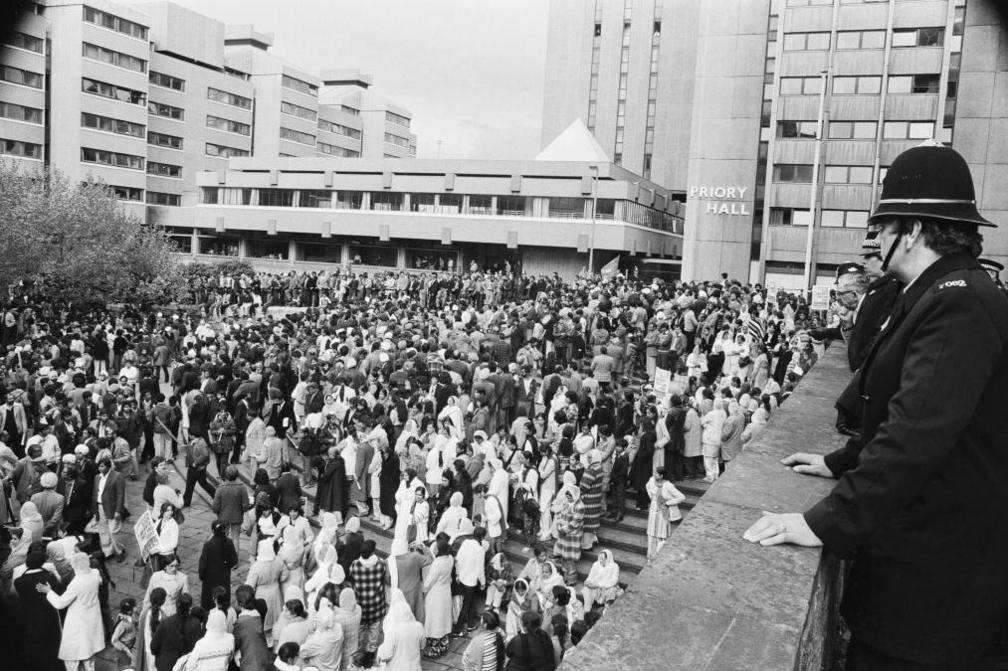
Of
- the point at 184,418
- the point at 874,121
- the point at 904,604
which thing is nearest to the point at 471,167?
the point at 874,121

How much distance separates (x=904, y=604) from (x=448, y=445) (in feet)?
35.5

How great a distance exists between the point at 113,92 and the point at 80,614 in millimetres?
62633

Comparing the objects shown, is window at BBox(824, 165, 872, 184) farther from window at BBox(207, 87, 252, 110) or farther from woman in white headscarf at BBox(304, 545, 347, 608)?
window at BBox(207, 87, 252, 110)

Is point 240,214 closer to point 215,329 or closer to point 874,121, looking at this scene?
point 215,329

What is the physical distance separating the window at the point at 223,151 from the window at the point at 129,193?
9.33 metres

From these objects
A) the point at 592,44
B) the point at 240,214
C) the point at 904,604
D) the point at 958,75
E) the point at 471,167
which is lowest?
the point at 904,604

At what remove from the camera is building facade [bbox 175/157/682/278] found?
51062 millimetres

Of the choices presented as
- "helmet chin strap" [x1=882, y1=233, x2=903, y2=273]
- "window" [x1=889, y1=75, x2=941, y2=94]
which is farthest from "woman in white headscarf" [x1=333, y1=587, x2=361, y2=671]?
"window" [x1=889, y1=75, x2=941, y2=94]

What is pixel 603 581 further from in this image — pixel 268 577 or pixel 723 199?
pixel 723 199

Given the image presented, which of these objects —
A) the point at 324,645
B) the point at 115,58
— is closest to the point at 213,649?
the point at 324,645

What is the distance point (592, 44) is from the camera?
3108 inches

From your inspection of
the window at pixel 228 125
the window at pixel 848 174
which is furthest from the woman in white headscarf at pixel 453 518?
the window at pixel 228 125

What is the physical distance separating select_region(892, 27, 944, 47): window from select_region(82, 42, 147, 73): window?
54.4 m

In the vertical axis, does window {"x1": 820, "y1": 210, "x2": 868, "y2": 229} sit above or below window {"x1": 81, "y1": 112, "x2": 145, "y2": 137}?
below
